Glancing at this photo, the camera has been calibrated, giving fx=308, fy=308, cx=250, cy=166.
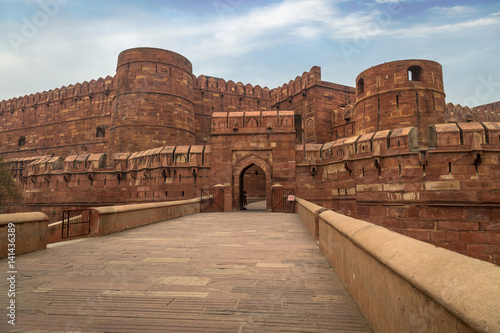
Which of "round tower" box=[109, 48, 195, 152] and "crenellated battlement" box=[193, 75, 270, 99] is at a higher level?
"crenellated battlement" box=[193, 75, 270, 99]

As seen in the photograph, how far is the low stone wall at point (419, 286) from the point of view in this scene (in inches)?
40.2

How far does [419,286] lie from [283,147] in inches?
559

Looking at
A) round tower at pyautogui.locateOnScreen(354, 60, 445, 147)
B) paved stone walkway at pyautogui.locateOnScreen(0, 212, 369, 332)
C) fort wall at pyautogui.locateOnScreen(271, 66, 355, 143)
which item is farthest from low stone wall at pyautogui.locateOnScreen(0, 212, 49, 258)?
fort wall at pyautogui.locateOnScreen(271, 66, 355, 143)

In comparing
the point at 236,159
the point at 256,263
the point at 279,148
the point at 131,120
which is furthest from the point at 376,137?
the point at 131,120

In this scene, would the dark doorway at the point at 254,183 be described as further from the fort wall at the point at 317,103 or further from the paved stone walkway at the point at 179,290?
the paved stone walkway at the point at 179,290

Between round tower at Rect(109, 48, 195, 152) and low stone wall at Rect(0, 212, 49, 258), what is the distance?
19.2 metres

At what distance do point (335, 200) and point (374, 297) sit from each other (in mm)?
12546

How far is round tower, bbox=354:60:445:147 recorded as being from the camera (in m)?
16.3

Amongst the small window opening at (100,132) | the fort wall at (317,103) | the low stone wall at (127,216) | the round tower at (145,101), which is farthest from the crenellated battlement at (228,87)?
the low stone wall at (127,216)

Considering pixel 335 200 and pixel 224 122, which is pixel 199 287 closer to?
pixel 335 200

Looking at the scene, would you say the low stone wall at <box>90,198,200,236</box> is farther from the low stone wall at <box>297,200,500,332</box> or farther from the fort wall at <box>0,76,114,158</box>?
the fort wall at <box>0,76,114,158</box>

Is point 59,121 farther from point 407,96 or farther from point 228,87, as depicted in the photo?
point 407,96

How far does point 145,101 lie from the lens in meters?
23.7

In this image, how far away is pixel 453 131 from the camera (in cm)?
1088
